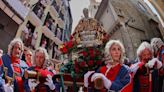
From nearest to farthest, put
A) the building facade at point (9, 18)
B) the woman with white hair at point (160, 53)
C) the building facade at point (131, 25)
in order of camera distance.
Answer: the woman with white hair at point (160, 53) → the building facade at point (131, 25) → the building facade at point (9, 18)

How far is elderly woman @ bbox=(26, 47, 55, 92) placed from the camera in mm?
2762

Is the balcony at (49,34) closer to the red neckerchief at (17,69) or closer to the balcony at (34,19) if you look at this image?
the balcony at (34,19)

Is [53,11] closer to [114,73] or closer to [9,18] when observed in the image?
[9,18]

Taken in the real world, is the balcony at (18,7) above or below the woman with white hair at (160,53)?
above

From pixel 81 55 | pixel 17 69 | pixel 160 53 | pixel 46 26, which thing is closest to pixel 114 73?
pixel 160 53

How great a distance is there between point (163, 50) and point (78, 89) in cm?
121

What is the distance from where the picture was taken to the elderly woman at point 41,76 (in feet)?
9.06

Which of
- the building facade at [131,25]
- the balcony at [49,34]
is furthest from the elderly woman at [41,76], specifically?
the balcony at [49,34]

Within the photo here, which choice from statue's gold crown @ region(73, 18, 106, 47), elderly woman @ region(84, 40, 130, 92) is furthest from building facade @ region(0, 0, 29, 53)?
elderly woman @ region(84, 40, 130, 92)

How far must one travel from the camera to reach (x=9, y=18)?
23.0ft

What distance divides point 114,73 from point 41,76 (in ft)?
2.68

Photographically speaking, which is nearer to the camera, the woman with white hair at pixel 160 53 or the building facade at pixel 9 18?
the woman with white hair at pixel 160 53

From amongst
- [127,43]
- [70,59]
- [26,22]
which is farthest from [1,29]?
[70,59]

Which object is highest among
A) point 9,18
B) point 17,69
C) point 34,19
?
point 34,19
